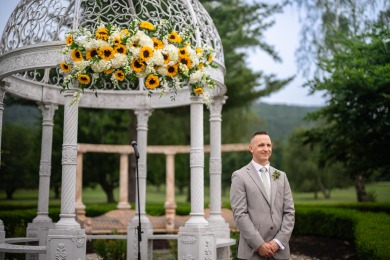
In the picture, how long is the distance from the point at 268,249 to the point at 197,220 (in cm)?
409

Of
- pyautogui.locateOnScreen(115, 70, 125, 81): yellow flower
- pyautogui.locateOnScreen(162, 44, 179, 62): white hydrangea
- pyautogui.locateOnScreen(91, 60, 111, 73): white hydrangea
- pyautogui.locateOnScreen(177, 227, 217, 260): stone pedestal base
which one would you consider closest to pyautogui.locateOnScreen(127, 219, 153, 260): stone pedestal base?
pyautogui.locateOnScreen(177, 227, 217, 260): stone pedestal base

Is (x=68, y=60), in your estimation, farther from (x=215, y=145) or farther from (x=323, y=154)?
(x=323, y=154)

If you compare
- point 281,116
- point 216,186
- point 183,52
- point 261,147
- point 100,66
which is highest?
point 281,116

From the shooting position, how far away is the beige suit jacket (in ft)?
16.1

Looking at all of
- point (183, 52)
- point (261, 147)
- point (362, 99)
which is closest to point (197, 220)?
point (183, 52)

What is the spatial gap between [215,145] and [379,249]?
4573 mm

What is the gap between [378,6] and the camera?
1543 centimetres

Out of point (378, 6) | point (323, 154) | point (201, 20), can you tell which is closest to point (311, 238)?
point (323, 154)

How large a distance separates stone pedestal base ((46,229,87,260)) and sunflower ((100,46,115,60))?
3204 mm

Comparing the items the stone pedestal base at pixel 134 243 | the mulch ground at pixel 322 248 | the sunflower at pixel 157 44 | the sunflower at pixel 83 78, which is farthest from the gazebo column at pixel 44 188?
the mulch ground at pixel 322 248

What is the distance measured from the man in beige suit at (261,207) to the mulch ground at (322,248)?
8.52 metres

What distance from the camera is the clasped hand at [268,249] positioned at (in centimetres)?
476

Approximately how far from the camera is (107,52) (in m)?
6.80

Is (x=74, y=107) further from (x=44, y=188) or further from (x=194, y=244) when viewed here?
(x=44, y=188)
